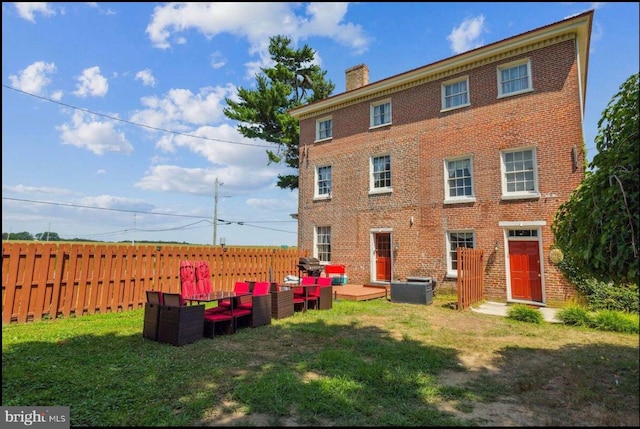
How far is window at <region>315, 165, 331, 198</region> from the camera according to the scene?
18.2 m

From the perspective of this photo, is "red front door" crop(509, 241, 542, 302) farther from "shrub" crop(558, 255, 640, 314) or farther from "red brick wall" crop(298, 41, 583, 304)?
"shrub" crop(558, 255, 640, 314)

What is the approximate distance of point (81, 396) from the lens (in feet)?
13.5

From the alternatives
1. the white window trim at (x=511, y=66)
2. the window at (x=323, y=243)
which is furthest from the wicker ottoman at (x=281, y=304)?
the white window trim at (x=511, y=66)

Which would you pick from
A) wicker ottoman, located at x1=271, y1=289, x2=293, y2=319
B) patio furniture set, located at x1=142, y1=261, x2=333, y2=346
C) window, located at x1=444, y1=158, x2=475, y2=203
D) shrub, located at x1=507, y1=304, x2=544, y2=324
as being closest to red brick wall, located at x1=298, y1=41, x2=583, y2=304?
window, located at x1=444, y1=158, x2=475, y2=203

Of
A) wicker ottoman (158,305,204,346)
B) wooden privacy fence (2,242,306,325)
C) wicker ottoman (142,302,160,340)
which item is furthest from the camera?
wooden privacy fence (2,242,306,325)

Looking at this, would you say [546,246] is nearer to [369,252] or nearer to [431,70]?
[369,252]

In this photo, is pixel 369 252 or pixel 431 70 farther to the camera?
pixel 369 252

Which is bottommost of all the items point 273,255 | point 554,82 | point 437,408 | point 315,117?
point 437,408

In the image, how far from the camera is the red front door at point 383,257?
51.4ft

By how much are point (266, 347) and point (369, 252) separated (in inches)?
403

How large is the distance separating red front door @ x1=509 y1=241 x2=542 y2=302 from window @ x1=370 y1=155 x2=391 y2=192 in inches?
225

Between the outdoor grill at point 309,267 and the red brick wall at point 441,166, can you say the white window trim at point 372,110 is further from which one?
the outdoor grill at point 309,267

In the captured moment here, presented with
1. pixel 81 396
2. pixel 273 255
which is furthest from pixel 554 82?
pixel 81 396

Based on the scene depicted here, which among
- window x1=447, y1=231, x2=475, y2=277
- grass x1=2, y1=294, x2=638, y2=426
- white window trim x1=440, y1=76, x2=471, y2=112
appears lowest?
grass x1=2, y1=294, x2=638, y2=426
